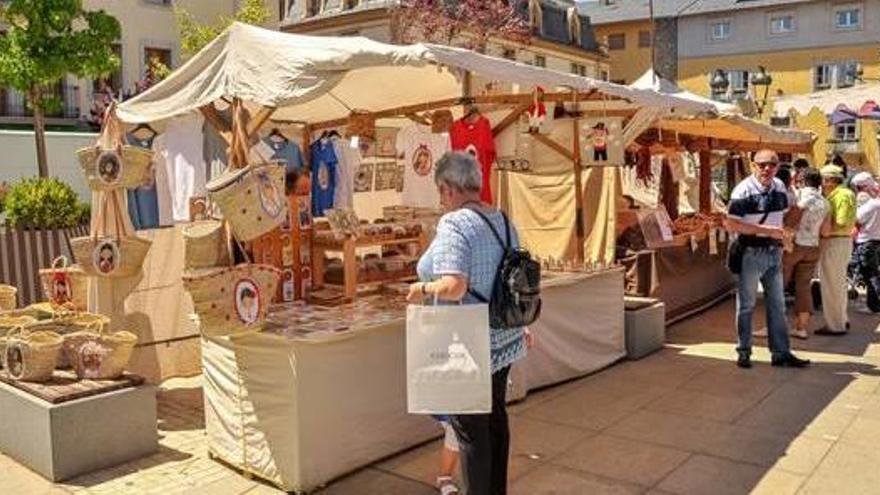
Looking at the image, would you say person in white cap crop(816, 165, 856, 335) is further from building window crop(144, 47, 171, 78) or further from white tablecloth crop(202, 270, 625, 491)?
building window crop(144, 47, 171, 78)

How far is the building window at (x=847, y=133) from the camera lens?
3847 centimetres

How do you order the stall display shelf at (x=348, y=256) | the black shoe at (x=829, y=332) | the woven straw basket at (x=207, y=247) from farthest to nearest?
the black shoe at (x=829, y=332), the stall display shelf at (x=348, y=256), the woven straw basket at (x=207, y=247)

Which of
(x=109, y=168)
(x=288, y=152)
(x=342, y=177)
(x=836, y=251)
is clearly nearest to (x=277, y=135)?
(x=288, y=152)

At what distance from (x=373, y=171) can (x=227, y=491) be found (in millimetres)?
3626

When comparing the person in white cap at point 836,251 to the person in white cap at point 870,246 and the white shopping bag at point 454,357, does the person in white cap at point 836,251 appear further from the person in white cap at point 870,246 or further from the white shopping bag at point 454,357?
the white shopping bag at point 454,357

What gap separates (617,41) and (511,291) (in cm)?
5111

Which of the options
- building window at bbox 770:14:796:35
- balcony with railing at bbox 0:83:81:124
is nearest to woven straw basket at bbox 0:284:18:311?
balcony with railing at bbox 0:83:81:124

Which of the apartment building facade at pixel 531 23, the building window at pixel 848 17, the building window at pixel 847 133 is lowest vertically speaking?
the building window at pixel 847 133

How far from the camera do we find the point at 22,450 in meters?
4.57

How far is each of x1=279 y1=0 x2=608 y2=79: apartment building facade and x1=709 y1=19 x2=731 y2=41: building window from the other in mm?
6691

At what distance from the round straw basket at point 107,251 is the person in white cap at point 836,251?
607 cm

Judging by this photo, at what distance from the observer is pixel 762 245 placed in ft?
20.3

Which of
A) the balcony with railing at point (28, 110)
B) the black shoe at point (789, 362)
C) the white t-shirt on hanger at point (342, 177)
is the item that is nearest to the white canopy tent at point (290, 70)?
the white t-shirt on hanger at point (342, 177)

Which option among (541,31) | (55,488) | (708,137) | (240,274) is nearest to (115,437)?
(55,488)
